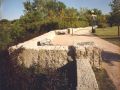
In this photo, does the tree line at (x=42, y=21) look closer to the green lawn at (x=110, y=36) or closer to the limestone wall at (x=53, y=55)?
the green lawn at (x=110, y=36)

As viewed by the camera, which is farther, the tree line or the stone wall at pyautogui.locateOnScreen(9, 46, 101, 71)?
the tree line

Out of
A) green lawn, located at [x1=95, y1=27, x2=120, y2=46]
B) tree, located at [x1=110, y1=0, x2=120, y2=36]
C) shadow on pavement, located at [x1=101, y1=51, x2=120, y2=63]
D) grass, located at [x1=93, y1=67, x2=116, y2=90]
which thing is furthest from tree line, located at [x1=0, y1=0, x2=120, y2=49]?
grass, located at [x1=93, y1=67, x2=116, y2=90]

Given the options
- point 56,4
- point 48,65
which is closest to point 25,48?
point 48,65

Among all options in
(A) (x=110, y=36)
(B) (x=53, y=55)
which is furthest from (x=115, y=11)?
(B) (x=53, y=55)

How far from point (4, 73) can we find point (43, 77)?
44.2 inches

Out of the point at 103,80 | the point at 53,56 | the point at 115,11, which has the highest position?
the point at 115,11

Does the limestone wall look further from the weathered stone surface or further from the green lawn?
the green lawn

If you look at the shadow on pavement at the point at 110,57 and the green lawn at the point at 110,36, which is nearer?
the shadow on pavement at the point at 110,57

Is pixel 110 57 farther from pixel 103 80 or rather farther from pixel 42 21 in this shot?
pixel 42 21

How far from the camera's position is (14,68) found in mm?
8305

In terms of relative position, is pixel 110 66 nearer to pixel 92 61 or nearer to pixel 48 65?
pixel 92 61

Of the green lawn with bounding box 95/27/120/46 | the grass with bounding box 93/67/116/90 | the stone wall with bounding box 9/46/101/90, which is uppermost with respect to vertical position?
the stone wall with bounding box 9/46/101/90

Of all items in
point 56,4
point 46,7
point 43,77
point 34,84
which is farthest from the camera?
point 56,4

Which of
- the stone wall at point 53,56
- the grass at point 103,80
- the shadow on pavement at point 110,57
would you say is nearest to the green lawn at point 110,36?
the shadow on pavement at point 110,57
